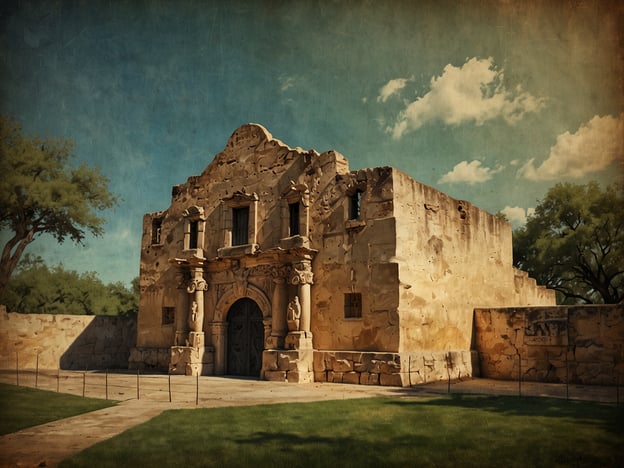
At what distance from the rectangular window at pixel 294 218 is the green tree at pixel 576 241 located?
55.4ft

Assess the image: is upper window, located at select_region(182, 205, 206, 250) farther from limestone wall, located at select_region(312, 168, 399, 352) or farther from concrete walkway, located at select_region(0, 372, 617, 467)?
limestone wall, located at select_region(312, 168, 399, 352)

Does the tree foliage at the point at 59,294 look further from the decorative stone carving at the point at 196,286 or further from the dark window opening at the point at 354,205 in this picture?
the dark window opening at the point at 354,205

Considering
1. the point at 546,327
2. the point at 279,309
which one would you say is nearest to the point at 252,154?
the point at 279,309

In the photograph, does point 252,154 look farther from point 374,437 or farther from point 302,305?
point 374,437

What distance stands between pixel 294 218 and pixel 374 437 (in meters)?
10.0

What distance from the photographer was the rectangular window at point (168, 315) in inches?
778

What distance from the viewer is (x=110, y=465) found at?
6.12 meters

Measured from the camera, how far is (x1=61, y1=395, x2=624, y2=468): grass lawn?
6.35 metres

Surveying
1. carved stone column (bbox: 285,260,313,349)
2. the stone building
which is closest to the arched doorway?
the stone building

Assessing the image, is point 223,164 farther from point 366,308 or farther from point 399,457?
point 399,457

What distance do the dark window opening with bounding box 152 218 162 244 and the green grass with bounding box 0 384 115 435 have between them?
29.7ft

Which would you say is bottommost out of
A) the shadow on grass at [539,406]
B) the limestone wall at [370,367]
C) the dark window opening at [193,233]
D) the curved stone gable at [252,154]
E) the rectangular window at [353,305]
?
the shadow on grass at [539,406]

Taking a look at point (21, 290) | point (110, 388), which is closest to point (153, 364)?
point (110, 388)

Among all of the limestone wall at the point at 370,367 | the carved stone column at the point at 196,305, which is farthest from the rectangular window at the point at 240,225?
the limestone wall at the point at 370,367
